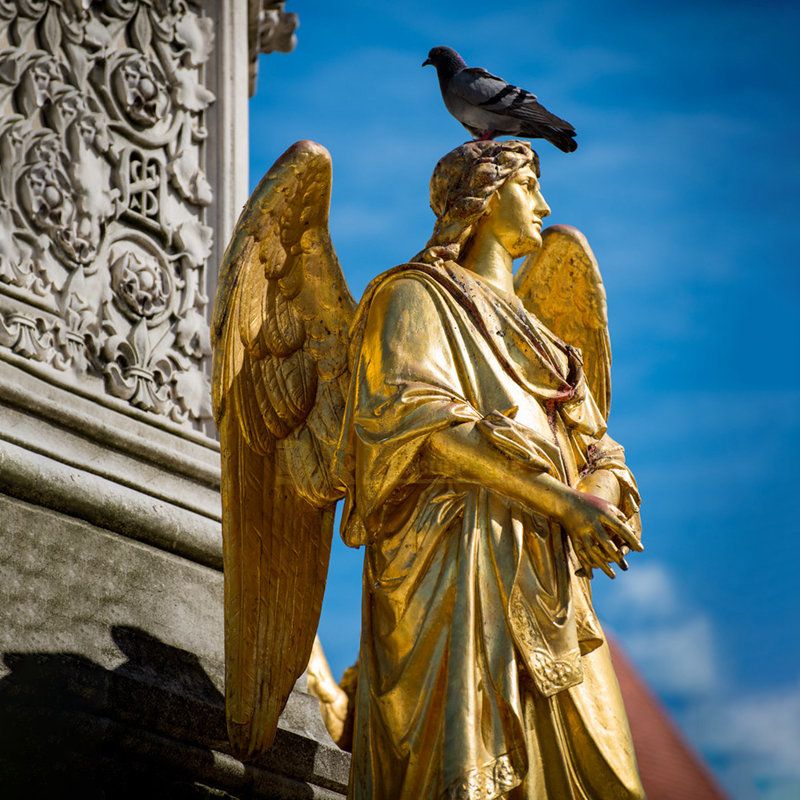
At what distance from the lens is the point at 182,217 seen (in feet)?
22.2

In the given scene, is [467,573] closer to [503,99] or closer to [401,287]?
[401,287]

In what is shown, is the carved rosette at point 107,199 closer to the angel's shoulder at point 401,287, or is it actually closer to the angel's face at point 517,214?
the angel's shoulder at point 401,287

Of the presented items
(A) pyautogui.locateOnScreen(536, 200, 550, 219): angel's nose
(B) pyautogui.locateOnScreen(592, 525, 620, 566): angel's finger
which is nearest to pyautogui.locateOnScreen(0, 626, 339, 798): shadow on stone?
(B) pyautogui.locateOnScreen(592, 525, 620, 566): angel's finger

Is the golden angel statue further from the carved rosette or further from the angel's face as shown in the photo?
the carved rosette

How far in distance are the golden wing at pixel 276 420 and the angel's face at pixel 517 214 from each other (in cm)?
49

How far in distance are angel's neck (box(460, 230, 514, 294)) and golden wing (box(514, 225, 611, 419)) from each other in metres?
0.35

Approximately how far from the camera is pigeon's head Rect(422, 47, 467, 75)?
5613 mm

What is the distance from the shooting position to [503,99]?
17.8 ft

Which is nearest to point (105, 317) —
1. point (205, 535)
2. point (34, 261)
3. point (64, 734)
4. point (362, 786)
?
point (34, 261)

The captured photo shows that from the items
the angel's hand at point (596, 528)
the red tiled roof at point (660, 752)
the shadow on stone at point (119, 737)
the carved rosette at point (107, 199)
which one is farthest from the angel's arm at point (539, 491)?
the red tiled roof at point (660, 752)

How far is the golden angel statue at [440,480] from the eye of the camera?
4.65 metres

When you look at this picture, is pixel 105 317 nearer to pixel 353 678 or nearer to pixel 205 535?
pixel 205 535

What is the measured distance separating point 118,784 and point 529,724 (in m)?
1.20

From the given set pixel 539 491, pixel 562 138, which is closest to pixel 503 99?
pixel 562 138
